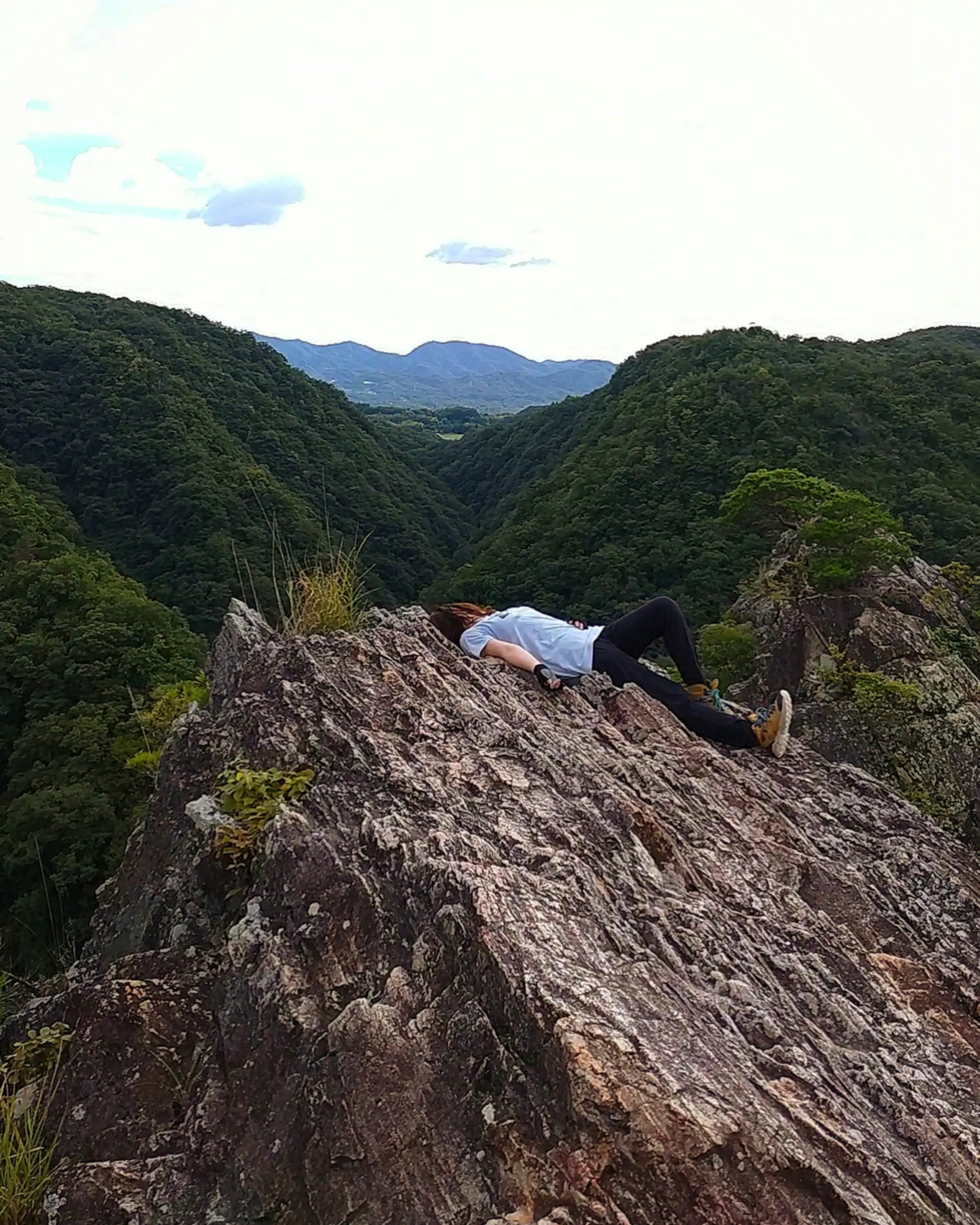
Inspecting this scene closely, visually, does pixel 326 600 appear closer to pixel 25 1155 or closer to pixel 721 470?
pixel 25 1155

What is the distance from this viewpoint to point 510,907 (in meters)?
3.55

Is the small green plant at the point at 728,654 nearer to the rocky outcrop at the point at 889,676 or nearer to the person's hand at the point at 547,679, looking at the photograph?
the rocky outcrop at the point at 889,676

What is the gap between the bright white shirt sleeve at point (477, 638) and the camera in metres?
6.57

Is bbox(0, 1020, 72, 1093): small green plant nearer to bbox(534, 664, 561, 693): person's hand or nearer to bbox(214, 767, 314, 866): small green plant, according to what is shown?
bbox(214, 767, 314, 866): small green plant

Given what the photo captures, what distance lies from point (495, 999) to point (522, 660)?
344cm

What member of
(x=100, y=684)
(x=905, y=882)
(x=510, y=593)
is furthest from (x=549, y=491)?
(x=905, y=882)

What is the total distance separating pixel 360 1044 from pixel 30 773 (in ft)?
77.4

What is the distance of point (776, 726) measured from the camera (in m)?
6.42

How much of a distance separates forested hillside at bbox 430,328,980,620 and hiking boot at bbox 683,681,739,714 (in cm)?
2435

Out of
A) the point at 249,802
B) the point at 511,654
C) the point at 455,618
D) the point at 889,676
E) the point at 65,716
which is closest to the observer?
the point at 249,802

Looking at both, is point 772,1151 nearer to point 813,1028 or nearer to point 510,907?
point 813,1028

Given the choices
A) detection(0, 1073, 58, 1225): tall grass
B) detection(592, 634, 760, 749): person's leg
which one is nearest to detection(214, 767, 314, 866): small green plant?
detection(0, 1073, 58, 1225): tall grass

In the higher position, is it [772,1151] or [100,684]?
[772,1151]

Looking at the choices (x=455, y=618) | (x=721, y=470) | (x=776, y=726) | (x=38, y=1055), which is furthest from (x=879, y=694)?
(x=721, y=470)
